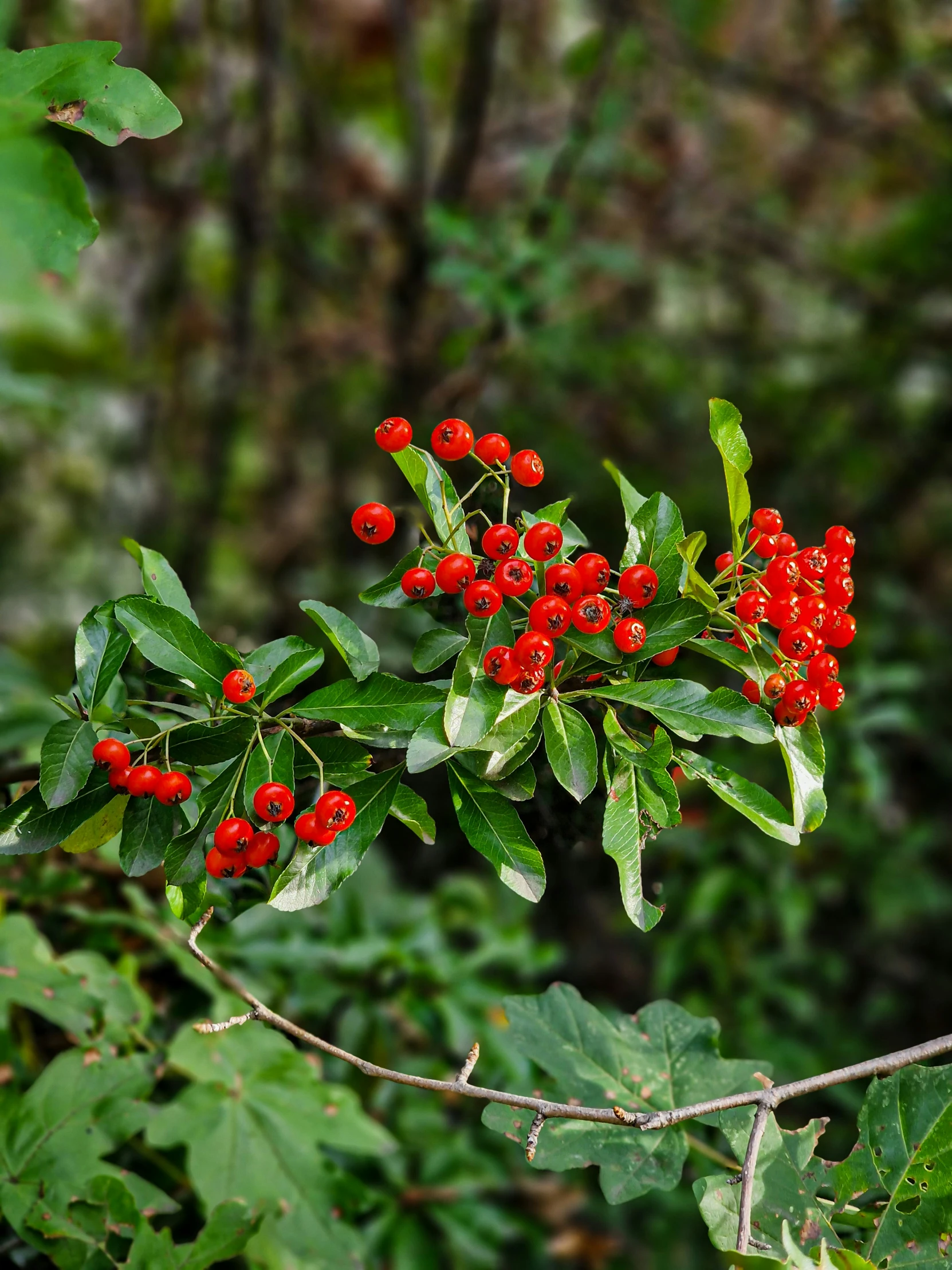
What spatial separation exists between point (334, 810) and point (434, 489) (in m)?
0.33

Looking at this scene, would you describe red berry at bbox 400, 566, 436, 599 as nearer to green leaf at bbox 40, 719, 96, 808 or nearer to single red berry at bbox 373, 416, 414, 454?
single red berry at bbox 373, 416, 414, 454

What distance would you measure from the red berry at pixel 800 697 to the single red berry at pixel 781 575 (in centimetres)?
9

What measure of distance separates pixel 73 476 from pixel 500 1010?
11.4 ft

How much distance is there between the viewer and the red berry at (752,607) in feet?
2.99

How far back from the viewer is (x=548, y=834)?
1.09 metres

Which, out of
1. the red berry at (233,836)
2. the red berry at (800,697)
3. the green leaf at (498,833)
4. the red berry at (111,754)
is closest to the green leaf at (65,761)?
the red berry at (111,754)

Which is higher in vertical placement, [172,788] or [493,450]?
[493,450]

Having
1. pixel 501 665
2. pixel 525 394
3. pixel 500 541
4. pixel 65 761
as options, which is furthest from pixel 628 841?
pixel 525 394

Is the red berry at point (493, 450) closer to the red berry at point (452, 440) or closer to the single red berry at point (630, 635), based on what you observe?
the red berry at point (452, 440)

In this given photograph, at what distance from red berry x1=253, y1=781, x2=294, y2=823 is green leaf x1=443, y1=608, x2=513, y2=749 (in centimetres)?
16

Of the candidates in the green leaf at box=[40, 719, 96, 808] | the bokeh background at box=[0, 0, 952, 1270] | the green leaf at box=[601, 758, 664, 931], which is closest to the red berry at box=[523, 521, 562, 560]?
the green leaf at box=[601, 758, 664, 931]

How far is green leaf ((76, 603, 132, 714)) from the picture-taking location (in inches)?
36.9

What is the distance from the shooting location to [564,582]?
901 mm

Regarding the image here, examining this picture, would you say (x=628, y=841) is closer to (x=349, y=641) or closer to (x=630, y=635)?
(x=630, y=635)
